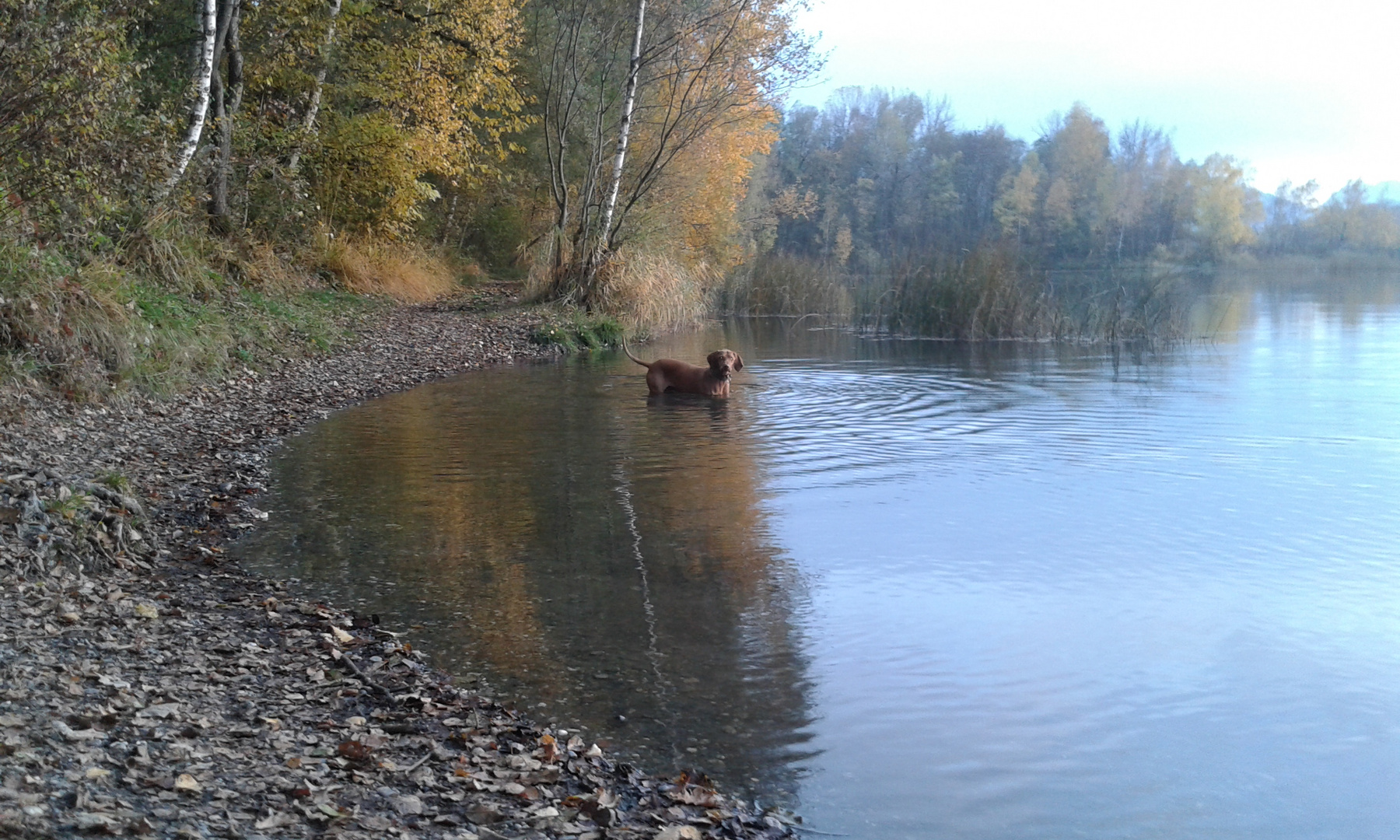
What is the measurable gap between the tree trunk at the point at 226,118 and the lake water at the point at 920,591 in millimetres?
6717

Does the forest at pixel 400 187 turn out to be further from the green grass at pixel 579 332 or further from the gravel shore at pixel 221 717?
the gravel shore at pixel 221 717

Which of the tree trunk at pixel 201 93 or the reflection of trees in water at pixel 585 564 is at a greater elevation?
the tree trunk at pixel 201 93

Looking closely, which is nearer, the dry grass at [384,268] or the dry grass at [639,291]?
the dry grass at [384,268]

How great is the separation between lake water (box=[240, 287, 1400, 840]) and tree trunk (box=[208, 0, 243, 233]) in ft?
22.0

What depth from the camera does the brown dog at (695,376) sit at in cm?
1323

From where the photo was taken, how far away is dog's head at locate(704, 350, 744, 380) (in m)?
13.2

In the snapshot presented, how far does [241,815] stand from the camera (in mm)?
3092

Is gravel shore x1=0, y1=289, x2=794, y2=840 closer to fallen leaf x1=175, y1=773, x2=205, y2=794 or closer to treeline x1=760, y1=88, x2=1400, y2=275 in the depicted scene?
fallen leaf x1=175, y1=773, x2=205, y2=794

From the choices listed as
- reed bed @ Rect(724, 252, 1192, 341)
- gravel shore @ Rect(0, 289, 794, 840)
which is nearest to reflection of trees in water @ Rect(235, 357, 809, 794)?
gravel shore @ Rect(0, 289, 794, 840)

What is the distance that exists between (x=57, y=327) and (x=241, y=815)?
7.40 meters

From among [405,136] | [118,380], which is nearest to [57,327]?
[118,380]

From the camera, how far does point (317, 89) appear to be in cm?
1936

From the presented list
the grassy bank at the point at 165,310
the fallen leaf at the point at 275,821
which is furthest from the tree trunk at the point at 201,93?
the fallen leaf at the point at 275,821

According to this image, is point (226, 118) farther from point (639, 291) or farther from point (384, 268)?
point (639, 291)
